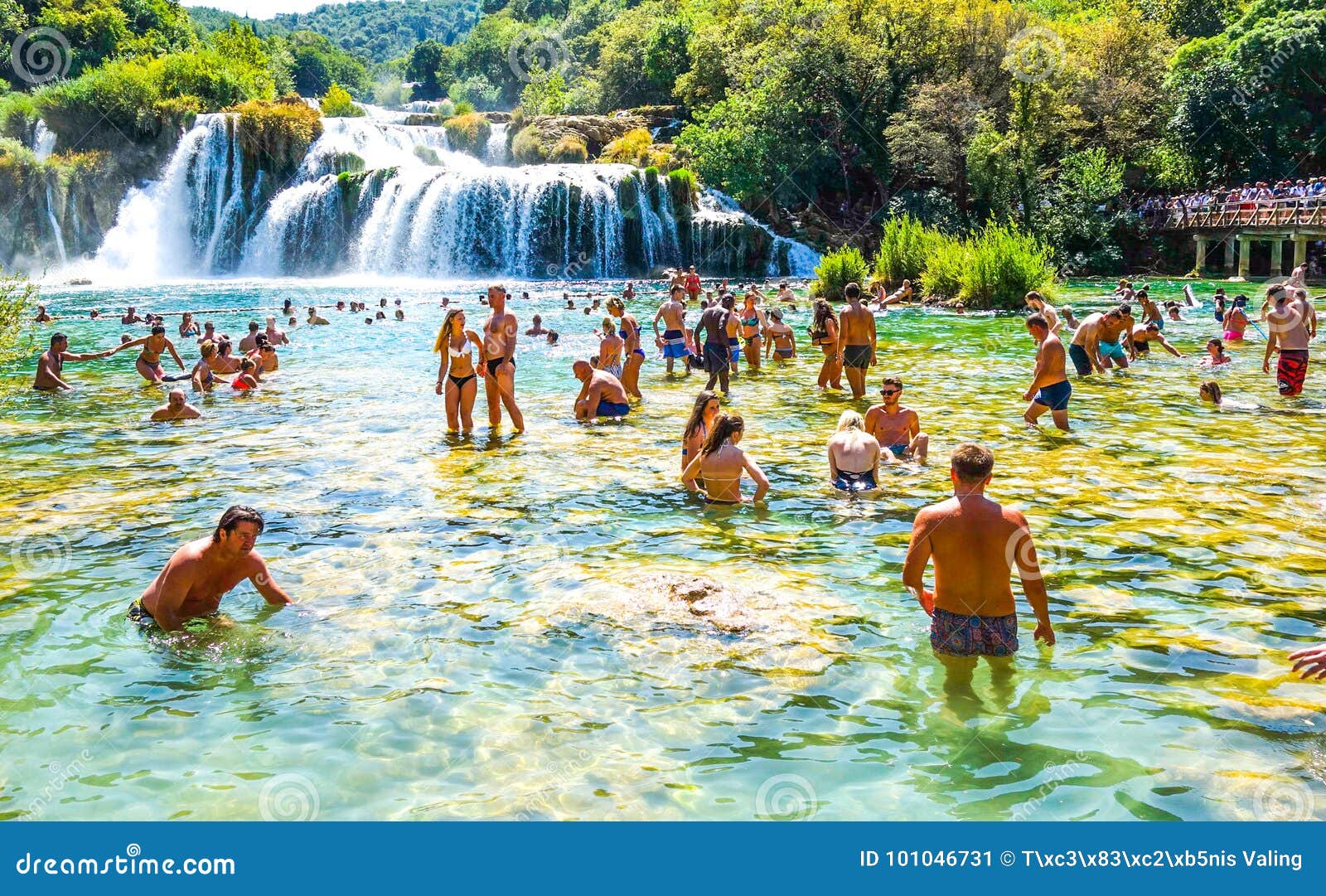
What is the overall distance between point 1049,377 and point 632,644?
7733mm

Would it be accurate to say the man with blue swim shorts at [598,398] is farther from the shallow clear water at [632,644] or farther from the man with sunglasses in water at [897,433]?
the man with sunglasses in water at [897,433]

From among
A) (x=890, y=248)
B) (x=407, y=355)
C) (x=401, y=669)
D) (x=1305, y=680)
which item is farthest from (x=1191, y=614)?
(x=890, y=248)

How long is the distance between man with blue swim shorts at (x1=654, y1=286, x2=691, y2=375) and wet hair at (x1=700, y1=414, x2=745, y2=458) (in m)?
8.07

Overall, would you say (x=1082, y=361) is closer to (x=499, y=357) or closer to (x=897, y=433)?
(x=897, y=433)

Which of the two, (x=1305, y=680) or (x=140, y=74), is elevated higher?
(x=140, y=74)

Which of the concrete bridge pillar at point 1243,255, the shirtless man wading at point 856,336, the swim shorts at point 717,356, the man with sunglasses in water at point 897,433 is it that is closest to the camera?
the man with sunglasses in water at point 897,433

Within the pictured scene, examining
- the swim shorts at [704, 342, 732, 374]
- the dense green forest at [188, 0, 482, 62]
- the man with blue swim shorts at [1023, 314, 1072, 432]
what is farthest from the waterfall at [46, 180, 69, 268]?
the dense green forest at [188, 0, 482, 62]

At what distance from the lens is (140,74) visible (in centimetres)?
5316

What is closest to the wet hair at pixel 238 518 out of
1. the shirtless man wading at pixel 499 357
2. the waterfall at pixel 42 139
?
the shirtless man wading at pixel 499 357

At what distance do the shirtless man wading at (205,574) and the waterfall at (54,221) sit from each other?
47.2 m

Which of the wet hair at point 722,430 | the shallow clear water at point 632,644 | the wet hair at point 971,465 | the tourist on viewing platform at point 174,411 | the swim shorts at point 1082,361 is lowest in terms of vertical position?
the shallow clear water at point 632,644

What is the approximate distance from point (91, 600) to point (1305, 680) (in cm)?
746

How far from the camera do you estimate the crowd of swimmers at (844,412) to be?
5.34 m
